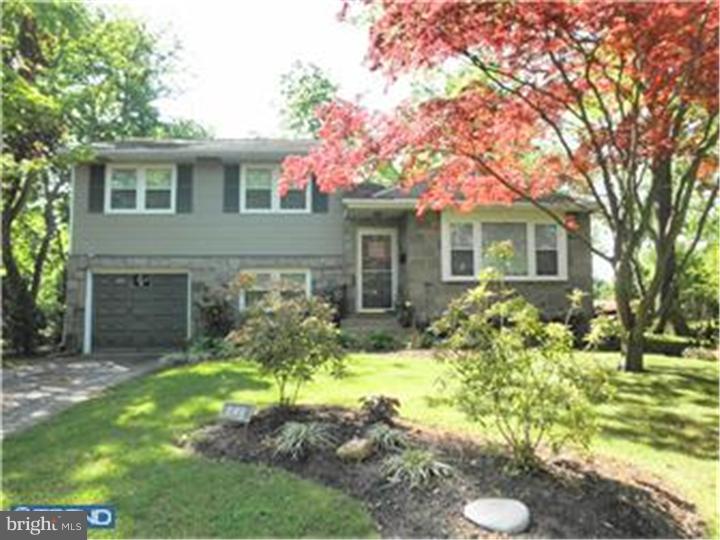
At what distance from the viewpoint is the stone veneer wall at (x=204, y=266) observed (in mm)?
16094

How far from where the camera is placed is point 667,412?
780 centimetres

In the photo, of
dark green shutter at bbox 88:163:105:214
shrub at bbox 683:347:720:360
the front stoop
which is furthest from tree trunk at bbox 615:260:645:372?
dark green shutter at bbox 88:163:105:214

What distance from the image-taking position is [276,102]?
3133 centimetres

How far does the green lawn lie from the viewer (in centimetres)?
444

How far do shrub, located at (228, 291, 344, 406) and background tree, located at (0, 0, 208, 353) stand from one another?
576 centimetres

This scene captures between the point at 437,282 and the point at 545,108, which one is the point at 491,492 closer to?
the point at 545,108

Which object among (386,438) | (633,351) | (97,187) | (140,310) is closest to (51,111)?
(97,187)

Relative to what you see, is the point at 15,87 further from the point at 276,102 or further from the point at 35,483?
the point at 276,102

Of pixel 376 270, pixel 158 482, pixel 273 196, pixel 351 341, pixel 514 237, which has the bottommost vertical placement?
pixel 158 482

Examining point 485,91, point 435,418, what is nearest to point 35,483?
point 435,418

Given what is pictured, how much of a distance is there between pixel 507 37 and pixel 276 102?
24.4 metres

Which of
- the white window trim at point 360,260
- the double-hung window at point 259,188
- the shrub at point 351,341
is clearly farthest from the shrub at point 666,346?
the double-hung window at point 259,188

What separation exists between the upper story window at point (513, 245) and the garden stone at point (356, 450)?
10.6m

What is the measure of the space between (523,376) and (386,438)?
4.30 feet
